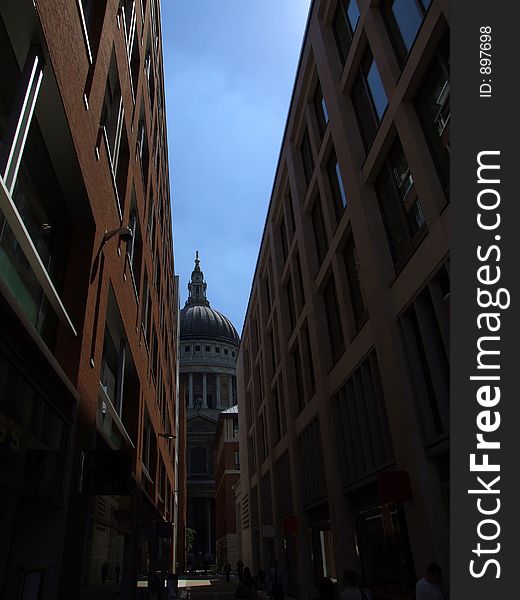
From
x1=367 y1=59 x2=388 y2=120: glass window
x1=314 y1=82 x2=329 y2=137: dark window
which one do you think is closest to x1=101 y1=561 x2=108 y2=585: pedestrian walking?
x1=367 y1=59 x2=388 y2=120: glass window

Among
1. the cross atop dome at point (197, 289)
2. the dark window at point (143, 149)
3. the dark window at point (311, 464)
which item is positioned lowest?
the dark window at point (311, 464)

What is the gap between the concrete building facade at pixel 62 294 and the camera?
6.76m

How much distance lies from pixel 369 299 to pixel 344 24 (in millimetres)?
10727

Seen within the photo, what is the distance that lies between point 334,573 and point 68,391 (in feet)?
44.6

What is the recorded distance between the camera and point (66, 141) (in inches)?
346

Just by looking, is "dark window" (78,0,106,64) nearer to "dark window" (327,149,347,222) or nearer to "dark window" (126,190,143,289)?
"dark window" (126,190,143,289)

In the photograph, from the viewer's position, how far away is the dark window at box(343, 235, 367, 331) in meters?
15.6

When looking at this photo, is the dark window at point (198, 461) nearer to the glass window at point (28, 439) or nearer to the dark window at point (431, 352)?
the dark window at point (431, 352)

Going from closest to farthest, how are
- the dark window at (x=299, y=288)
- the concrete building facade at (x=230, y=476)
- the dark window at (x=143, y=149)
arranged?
1. the dark window at (x=143, y=149)
2. the dark window at (x=299, y=288)
3. the concrete building facade at (x=230, y=476)

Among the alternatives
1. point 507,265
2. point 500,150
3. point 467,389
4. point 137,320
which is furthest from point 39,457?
point 137,320

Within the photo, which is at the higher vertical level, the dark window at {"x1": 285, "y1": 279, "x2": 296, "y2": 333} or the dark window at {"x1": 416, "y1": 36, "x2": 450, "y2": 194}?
the dark window at {"x1": 285, "y1": 279, "x2": 296, "y2": 333}

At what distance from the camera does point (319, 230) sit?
20.8 m

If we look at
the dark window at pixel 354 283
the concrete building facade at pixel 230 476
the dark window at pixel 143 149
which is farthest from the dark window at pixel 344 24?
the concrete building facade at pixel 230 476

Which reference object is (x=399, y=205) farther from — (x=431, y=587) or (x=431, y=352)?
(x=431, y=587)
